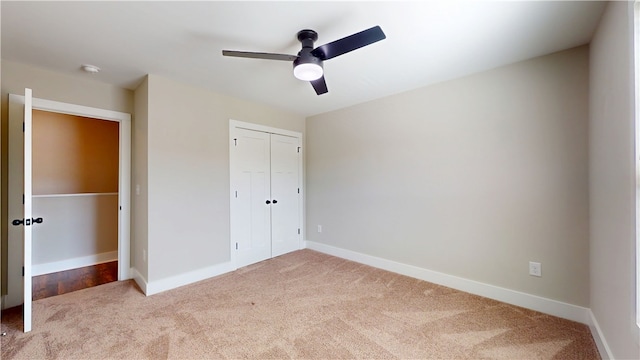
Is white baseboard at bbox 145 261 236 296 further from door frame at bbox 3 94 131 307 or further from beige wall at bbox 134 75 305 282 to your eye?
door frame at bbox 3 94 131 307

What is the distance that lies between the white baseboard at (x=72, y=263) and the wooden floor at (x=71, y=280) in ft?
0.37

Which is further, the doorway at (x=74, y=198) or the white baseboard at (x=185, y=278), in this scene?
the doorway at (x=74, y=198)

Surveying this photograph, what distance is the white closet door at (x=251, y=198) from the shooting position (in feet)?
11.6

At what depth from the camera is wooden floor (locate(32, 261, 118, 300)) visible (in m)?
2.80

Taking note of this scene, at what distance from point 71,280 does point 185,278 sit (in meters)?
1.49

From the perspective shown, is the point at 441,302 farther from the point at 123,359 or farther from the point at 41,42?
the point at 41,42

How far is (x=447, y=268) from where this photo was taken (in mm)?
2887

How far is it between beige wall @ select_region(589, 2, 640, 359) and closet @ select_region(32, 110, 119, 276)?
18.1 ft

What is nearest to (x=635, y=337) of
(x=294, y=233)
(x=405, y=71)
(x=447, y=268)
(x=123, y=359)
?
(x=447, y=268)

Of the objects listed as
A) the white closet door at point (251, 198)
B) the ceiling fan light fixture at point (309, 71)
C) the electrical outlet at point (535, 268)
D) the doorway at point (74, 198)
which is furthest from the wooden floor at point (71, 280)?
the electrical outlet at point (535, 268)

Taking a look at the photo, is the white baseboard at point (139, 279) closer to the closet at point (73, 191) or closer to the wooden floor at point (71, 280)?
the wooden floor at point (71, 280)

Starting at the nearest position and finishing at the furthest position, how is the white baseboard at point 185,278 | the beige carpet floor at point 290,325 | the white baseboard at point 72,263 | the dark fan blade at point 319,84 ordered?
the beige carpet floor at point 290,325 → the dark fan blade at point 319,84 → the white baseboard at point 185,278 → the white baseboard at point 72,263

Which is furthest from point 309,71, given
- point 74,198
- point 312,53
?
point 74,198

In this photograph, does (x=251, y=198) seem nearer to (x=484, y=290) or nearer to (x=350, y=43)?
(x=350, y=43)
